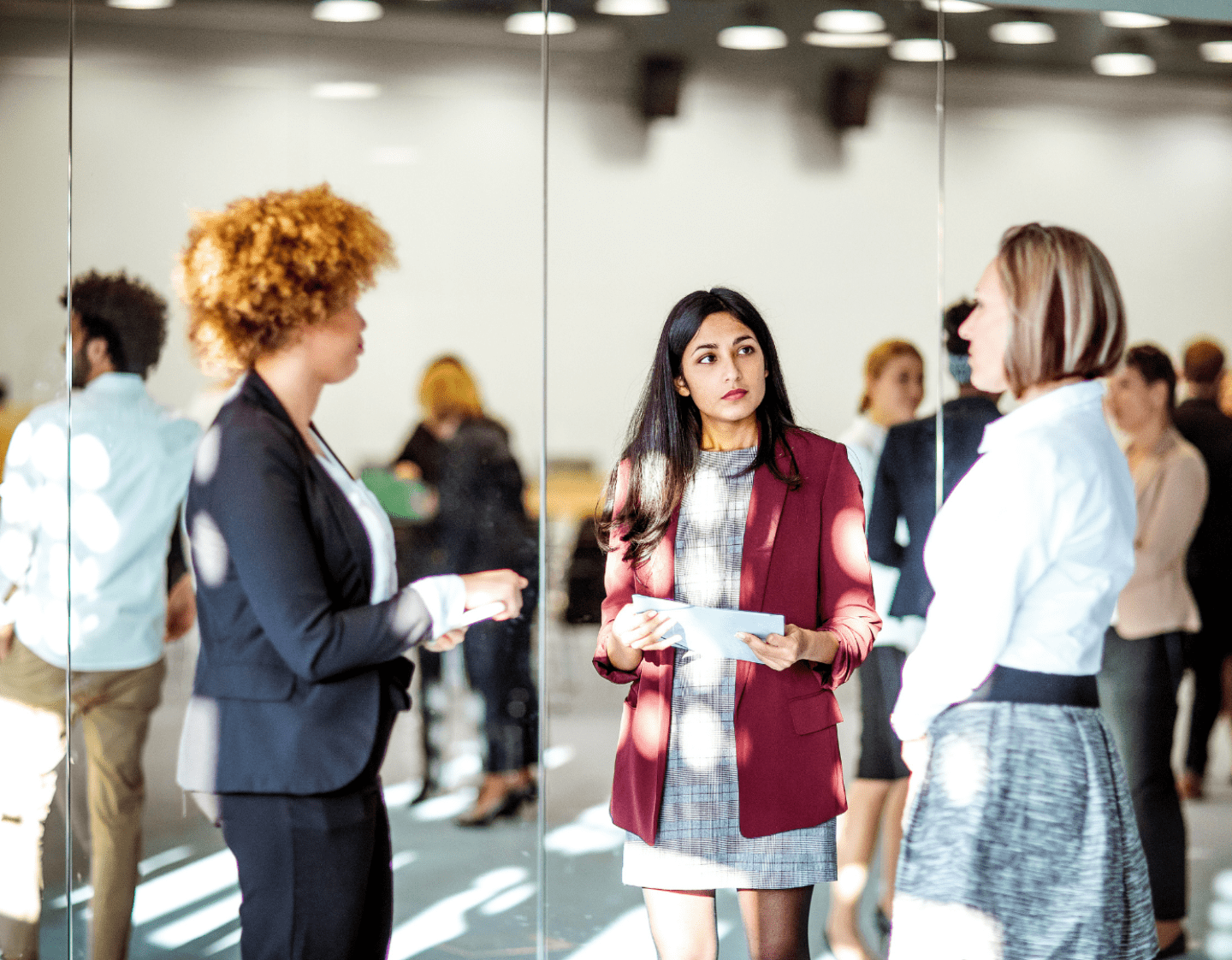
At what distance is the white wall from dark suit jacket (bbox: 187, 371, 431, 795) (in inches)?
37.6

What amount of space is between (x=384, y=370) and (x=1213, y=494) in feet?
8.96

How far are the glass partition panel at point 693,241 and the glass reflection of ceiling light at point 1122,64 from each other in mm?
610

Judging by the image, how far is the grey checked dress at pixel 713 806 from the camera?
2461 millimetres

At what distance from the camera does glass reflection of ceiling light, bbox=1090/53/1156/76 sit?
3.79 m

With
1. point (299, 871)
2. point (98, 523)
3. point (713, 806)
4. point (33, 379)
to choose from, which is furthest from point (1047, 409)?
point (33, 379)

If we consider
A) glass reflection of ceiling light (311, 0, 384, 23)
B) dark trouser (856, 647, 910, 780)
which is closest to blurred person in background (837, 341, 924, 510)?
dark trouser (856, 647, 910, 780)

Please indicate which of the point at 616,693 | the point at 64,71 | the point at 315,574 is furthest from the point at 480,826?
the point at 64,71

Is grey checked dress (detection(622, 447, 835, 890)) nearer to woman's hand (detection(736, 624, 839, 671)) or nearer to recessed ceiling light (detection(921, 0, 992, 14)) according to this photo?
woman's hand (detection(736, 624, 839, 671))

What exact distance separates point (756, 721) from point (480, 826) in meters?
1.26

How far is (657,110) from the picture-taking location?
11.4ft

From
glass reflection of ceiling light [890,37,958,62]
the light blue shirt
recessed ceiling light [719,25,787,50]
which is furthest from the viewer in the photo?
glass reflection of ceiling light [890,37,958,62]

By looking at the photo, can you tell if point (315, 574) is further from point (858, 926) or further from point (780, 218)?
point (858, 926)

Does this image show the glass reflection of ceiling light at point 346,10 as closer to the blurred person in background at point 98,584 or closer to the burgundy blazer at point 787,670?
the blurred person in background at point 98,584

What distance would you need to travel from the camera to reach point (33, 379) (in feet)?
10.6
